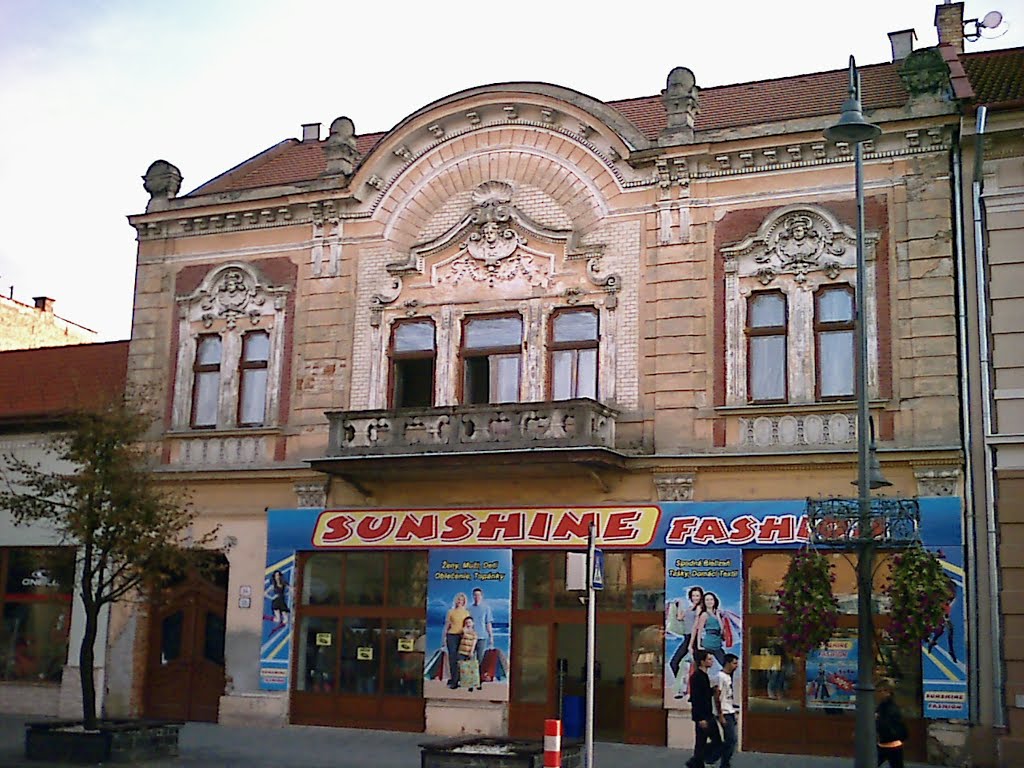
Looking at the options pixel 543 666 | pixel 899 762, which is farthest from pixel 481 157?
pixel 899 762

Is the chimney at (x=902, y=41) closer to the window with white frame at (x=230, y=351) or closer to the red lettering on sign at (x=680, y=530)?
the red lettering on sign at (x=680, y=530)

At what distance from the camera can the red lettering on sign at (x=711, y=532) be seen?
2070cm

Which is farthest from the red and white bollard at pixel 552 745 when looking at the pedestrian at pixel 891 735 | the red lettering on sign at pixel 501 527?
the red lettering on sign at pixel 501 527

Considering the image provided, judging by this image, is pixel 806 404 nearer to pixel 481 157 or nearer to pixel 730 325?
pixel 730 325

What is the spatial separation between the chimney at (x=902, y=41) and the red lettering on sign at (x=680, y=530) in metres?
10.2

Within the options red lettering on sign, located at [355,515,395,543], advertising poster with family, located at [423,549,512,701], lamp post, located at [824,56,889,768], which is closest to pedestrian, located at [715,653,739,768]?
lamp post, located at [824,56,889,768]

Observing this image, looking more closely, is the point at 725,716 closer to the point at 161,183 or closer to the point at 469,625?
the point at 469,625

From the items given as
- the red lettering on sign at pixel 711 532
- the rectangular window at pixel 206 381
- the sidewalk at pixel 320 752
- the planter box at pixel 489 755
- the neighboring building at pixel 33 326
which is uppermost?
the neighboring building at pixel 33 326

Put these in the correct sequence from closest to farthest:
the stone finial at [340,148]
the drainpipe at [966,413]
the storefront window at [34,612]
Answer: the drainpipe at [966,413] < the stone finial at [340,148] < the storefront window at [34,612]

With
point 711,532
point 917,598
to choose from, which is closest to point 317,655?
point 711,532

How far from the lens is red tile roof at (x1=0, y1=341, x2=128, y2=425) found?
26625 mm

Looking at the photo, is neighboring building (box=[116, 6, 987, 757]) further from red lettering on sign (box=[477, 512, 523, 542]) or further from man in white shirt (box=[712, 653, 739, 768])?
man in white shirt (box=[712, 653, 739, 768])

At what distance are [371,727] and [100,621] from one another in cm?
615

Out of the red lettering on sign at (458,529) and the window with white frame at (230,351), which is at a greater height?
the window with white frame at (230,351)
